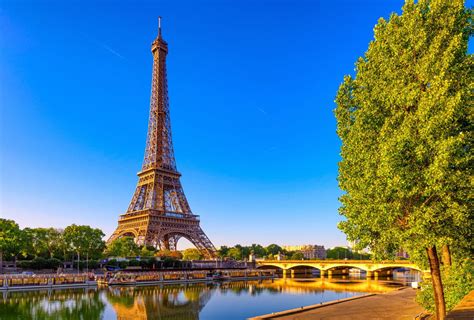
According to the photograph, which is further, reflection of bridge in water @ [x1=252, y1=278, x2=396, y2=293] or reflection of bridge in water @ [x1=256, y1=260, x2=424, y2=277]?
reflection of bridge in water @ [x1=256, y1=260, x2=424, y2=277]

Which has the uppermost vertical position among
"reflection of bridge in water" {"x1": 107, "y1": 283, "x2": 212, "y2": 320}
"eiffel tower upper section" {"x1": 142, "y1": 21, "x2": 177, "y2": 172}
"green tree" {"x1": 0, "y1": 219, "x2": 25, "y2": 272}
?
"eiffel tower upper section" {"x1": 142, "y1": 21, "x2": 177, "y2": 172}

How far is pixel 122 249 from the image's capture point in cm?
8762

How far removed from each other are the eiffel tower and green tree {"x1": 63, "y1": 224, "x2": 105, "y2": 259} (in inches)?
462

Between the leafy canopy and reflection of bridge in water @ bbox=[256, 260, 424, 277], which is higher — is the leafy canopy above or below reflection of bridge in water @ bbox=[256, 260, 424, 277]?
above

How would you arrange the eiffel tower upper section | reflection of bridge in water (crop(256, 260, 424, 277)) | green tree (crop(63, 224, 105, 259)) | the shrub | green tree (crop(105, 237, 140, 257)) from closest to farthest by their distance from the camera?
1. the shrub
2. green tree (crop(63, 224, 105, 259))
3. reflection of bridge in water (crop(256, 260, 424, 277))
4. green tree (crop(105, 237, 140, 257))
5. the eiffel tower upper section

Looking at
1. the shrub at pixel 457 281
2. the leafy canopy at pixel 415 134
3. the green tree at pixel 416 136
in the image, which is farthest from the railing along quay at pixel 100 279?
the shrub at pixel 457 281

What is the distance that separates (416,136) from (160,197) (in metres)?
91.0

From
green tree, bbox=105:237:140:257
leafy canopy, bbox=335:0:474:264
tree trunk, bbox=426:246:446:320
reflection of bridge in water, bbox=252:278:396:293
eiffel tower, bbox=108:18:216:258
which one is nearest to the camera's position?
leafy canopy, bbox=335:0:474:264

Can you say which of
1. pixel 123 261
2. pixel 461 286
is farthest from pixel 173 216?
pixel 461 286

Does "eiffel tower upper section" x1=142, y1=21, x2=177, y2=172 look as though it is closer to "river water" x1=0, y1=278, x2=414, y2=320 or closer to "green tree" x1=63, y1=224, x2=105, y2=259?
"green tree" x1=63, y1=224, x2=105, y2=259

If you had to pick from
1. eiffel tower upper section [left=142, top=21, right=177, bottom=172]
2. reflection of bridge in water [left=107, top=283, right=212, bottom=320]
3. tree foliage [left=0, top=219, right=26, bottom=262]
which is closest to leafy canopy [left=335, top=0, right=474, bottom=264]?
reflection of bridge in water [left=107, top=283, right=212, bottom=320]

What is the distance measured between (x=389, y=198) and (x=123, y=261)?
77965 mm

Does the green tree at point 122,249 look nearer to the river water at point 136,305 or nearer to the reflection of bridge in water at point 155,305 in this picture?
the river water at point 136,305

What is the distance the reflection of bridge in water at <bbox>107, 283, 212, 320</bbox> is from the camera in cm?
3722
